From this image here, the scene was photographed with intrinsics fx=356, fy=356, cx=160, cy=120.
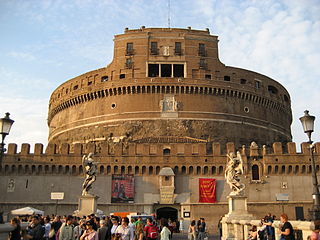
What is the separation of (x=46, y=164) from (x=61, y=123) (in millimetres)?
12268

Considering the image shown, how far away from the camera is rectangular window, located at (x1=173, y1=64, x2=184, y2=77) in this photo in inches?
1386

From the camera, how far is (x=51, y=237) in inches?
362

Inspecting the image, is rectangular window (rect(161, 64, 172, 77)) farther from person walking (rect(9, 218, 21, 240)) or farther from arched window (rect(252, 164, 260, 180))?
person walking (rect(9, 218, 21, 240))

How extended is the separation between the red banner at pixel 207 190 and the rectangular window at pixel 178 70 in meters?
13.3

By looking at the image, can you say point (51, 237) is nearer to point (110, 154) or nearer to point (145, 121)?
point (110, 154)

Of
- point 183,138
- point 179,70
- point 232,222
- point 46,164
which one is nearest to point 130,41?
point 179,70

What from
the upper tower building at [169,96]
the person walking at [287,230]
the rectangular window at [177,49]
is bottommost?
the person walking at [287,230]

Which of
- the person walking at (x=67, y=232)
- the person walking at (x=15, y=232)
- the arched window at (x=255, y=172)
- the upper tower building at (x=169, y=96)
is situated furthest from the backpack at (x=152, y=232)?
the upper tower building at (x=169, y=96)

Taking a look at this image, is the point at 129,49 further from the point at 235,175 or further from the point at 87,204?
the point at 235,175

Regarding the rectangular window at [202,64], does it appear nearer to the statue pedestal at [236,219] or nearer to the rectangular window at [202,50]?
the rectangular window at [202,50]

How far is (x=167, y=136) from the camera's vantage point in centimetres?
3189

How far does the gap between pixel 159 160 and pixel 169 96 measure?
8853 millimetres

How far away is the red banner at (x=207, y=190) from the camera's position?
25672mm

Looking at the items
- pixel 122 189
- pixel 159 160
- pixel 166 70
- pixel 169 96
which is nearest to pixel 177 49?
pixel 166 70
